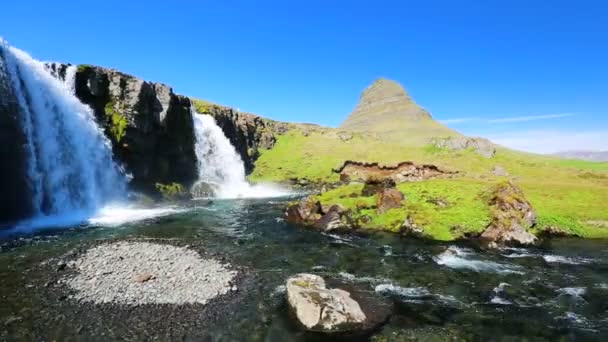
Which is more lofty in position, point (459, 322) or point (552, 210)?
point (552, 210)

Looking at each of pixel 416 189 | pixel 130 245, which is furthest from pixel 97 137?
pixel 416 189

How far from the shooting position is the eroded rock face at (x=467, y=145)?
11988cm

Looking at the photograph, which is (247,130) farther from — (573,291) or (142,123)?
(573,291)

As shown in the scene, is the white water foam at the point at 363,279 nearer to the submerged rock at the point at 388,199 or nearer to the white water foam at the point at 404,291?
the white water foam at the point at 404,291

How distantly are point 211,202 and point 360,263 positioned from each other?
137ft

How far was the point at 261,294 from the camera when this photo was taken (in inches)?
919

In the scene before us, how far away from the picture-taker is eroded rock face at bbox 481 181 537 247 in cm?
3528

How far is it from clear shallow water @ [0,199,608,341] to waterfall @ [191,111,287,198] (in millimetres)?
43598

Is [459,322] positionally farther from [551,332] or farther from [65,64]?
[65,64]

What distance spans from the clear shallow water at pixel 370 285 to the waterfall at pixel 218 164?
143 ft

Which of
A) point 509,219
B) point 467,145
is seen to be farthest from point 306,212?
point 467,145

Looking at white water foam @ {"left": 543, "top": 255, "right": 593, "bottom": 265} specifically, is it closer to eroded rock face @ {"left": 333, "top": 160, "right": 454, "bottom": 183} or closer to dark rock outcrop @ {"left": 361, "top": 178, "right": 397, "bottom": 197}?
dark rock outcrop @ {"left": 361, "top": 178, "right": 397, "bottom": 197}

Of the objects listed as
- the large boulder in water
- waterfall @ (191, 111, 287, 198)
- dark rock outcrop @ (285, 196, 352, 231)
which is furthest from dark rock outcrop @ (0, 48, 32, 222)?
the large boulder in water

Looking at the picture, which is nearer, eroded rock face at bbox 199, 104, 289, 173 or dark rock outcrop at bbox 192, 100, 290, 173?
dark rock outcrop at bbox 192, 100, 290, 173
